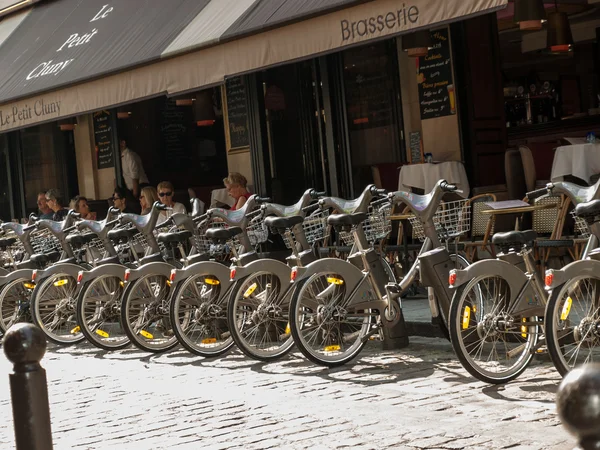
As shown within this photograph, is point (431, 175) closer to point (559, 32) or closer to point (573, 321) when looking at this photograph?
point (559, 32)

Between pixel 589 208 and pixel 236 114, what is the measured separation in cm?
990

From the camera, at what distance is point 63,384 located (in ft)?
24.8

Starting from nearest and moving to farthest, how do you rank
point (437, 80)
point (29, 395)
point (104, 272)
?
1. point (29, 395)
2. point (104, 272)
3. point (437, 80)

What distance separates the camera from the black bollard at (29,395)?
3238mm

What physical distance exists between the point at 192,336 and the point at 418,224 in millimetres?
2233

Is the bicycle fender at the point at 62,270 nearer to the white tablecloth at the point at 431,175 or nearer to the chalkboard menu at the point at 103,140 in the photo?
the white tablecloth at the point at 431,175

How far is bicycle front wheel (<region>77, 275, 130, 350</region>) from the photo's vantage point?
30.2ft

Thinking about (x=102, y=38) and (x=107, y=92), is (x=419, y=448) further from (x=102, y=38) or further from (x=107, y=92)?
(x=102, y=38)

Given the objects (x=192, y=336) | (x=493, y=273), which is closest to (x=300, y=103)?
(x=192, y=336)

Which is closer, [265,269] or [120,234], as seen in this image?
[265,269]

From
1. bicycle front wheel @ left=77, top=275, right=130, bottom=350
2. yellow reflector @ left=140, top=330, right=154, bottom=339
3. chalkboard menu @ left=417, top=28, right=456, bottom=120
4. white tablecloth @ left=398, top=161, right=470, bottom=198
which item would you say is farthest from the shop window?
yellow reflector @ left=140, top=330, right=154, bottom=339

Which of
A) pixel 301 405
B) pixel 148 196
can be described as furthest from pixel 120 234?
pixel 301 405

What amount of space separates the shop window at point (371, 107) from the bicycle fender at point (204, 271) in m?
4.34

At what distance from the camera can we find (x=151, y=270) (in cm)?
882
